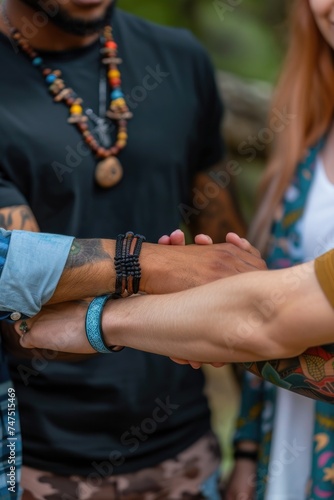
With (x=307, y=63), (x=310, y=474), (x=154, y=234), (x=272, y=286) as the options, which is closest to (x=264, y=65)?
(x=307, y=63)

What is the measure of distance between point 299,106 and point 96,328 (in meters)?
0.89

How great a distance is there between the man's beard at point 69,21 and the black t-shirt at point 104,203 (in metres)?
0.08

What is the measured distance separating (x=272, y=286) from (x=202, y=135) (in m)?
0.88

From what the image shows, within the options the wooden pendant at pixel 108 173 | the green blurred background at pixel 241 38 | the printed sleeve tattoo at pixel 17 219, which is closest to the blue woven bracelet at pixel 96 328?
the printed sleeve tattoo at pixel 17 219

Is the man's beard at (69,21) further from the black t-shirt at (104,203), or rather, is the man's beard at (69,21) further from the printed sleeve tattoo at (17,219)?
the printed sleeve tattoo at (17,219)

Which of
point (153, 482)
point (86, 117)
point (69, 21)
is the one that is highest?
point (69, 21)

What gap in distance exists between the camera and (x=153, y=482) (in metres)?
2.07

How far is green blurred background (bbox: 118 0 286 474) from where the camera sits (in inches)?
175

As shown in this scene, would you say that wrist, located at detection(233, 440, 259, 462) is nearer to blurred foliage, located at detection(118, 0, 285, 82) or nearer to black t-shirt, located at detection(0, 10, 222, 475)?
black t-shirt, located at detection(0, 10, 222, 475)

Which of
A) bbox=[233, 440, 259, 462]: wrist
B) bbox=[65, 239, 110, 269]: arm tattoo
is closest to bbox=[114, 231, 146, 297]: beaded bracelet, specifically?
bbox=[65, 239, 110, 269]: arm tattoo

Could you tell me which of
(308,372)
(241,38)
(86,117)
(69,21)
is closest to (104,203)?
(86,117)

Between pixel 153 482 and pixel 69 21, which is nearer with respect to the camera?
pixel 69 21

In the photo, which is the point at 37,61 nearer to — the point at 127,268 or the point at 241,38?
the point at 127,268

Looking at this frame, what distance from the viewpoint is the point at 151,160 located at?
81.6 inches
